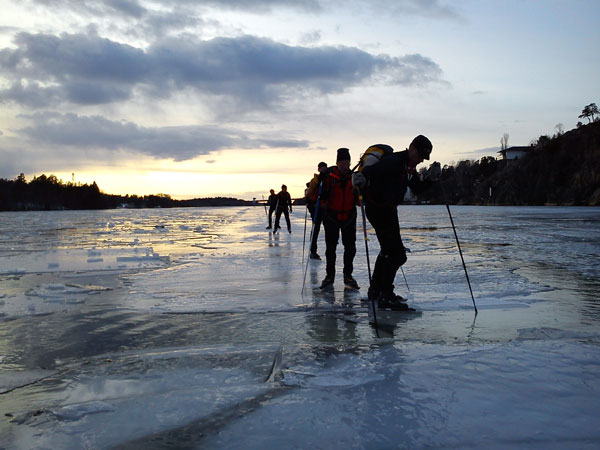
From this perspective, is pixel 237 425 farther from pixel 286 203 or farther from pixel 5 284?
pixel 286 203

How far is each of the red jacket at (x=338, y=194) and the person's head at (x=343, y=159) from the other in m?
0.10

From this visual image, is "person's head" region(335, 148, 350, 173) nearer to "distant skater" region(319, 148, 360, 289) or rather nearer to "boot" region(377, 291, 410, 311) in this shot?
"distant skater" region(319, 148, 360, 289)

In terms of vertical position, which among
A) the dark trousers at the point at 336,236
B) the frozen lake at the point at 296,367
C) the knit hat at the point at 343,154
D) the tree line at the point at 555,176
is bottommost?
the frozen lake at the point at 296,367

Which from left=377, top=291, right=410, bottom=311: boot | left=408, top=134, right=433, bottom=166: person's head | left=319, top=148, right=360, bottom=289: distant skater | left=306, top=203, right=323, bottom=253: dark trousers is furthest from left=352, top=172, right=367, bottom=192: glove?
left=306, top=203, right=323, bottom=253: dark trousers

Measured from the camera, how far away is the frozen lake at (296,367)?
90.2 inches

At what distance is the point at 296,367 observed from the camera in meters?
3.17

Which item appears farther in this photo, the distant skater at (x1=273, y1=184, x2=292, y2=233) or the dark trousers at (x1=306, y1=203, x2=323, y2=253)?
the distant skater at (x1=273, y1=184, x2=292, y2=233)

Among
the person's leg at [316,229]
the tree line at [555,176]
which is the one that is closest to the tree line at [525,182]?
the tree line at [555,176]

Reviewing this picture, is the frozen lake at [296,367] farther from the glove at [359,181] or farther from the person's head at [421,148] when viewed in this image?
the person's head at [421,148]

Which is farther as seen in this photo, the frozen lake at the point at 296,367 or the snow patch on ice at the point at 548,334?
the snow patch on ice at the point at 548,334

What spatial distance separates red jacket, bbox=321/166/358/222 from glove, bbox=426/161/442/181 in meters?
1.76

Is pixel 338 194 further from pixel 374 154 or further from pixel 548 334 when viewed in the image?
pixel 548 334

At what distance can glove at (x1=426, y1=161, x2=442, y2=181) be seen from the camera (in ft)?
17.4

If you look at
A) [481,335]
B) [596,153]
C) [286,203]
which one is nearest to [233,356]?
[481,335]
